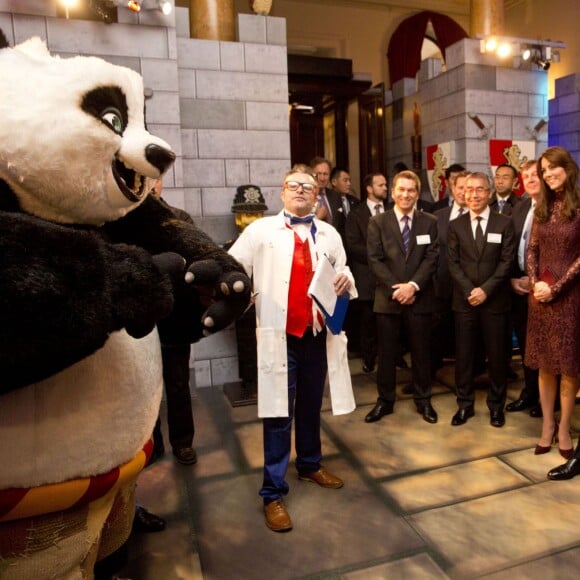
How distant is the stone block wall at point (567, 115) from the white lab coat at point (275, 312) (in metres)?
6.16

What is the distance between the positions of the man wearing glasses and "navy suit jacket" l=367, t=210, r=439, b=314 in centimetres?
103

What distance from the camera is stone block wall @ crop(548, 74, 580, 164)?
281 inches

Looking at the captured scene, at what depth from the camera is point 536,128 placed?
627 centimetres

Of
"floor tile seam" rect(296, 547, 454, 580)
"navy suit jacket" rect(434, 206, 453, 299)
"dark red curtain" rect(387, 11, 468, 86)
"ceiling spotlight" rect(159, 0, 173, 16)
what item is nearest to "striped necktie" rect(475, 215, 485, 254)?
"navy suit jacket" rect(434, 206, 453, 299)

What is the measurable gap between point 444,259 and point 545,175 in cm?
141

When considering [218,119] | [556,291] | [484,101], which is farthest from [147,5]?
[484,101]

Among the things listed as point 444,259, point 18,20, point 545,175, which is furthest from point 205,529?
point 18,20

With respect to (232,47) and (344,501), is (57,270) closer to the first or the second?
(344,501)

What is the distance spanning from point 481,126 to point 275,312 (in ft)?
15.4

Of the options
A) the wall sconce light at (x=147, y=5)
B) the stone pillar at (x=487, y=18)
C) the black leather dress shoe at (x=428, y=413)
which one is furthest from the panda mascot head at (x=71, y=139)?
the stone pillar at (x=487, y=18)

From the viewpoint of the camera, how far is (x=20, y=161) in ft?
3.02

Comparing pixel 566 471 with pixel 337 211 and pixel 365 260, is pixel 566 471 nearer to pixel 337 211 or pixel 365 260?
pixel 365 260

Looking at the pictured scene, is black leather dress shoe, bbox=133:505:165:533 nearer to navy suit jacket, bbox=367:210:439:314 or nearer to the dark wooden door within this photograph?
navy suit jacket, bbox=367:210:439:314

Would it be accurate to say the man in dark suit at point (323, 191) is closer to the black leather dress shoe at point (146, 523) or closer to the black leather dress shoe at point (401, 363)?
the black leather dress shoe at point (401, 363)
